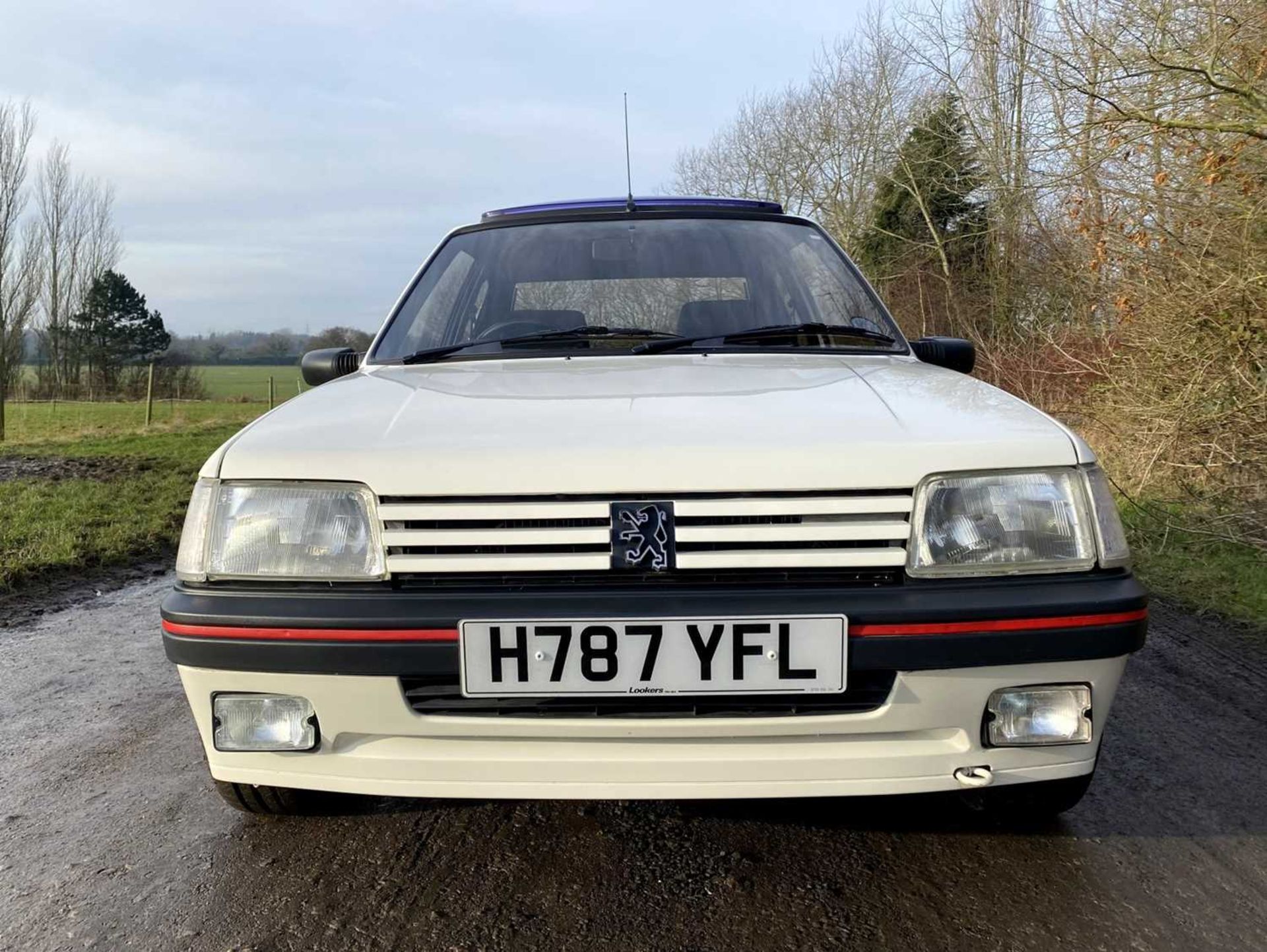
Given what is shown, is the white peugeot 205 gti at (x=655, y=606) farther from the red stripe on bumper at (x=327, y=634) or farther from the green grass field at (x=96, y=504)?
the green grass field at (x=96, y=504)

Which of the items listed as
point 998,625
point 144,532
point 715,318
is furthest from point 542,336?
point 144,532

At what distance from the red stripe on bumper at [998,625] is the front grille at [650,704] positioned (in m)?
0.09

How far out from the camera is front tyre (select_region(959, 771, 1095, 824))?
207 centimetres

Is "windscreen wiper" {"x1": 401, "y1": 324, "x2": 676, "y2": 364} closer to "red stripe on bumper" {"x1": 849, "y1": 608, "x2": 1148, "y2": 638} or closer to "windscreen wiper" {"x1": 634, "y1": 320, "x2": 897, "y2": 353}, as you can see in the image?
"windscreen wiper" {"x1": 634, "y1": 320, "x2": 897, "y2": 353}

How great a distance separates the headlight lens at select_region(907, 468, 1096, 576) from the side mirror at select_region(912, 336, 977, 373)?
1.06 metres

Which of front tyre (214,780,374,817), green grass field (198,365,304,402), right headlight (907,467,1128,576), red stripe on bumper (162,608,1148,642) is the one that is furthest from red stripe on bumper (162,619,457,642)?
green grass field (198,365,304,402)

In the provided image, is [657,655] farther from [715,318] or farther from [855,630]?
[715,318]

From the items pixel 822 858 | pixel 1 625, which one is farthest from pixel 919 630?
pixel 1 625

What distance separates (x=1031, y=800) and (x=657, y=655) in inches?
40.7

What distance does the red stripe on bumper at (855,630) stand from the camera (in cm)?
170

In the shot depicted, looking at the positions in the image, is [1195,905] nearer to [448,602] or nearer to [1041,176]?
[448,602]

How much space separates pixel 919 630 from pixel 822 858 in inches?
26.1

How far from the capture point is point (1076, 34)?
5.75 m

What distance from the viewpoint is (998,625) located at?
5.65 ft
